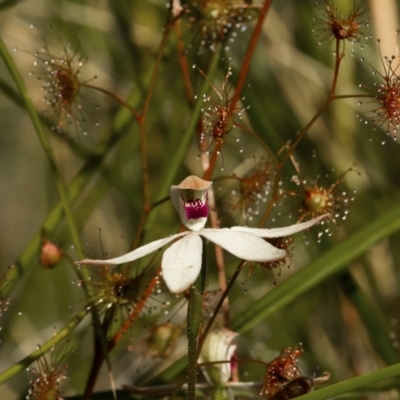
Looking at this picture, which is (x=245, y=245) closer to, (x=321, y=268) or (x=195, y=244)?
(x=195, y=244)

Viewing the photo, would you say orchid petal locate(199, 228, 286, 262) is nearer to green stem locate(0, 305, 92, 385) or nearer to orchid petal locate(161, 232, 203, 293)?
orchid petal locate(161, 232, 203, 293)

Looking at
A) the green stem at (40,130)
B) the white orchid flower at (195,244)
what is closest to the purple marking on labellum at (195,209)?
the white orchid flower at (195,244)

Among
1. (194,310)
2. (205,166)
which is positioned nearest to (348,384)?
(194,310)

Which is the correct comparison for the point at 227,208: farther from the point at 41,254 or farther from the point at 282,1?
the point at 282,1

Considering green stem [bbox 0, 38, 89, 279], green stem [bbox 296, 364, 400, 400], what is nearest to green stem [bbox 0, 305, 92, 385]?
green stem [bbox 0, 38, 89, 279]

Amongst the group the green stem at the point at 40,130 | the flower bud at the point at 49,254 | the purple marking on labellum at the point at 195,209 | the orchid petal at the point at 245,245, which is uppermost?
the green stem at the point at 40,130

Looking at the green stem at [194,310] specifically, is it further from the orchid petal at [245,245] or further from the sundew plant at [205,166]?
the sundew plant at [205,166]

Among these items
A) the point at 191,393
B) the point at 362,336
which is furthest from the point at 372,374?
the point at 362,336
